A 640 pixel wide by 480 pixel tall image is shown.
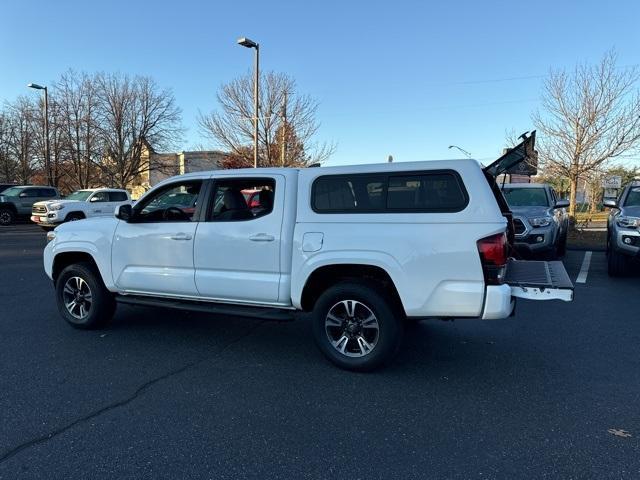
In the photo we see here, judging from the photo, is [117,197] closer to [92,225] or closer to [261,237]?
[92,225]

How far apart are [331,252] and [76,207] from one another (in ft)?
57.1

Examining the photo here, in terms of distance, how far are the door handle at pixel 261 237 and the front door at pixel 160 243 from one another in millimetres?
724

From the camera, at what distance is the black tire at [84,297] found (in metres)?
5.56

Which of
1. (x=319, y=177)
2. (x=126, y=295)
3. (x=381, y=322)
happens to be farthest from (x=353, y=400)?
(x=126, y=295)

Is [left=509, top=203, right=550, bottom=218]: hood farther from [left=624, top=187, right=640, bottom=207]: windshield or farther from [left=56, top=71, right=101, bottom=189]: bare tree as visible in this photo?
[left=56, top=71, right=101, bottom=189]: bare tree

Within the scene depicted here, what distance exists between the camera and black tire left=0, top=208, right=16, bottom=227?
21.6 meters

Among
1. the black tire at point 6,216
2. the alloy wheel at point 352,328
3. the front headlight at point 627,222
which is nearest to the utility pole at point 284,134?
the black tire at point 6,216

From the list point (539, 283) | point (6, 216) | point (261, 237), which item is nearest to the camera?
point (539, 283)

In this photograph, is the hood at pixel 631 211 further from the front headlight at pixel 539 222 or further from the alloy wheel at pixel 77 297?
the alloy wheel at pixel 77 297

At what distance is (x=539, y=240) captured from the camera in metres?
9.91

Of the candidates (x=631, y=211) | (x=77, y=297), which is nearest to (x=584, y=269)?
(x=631, y=211)

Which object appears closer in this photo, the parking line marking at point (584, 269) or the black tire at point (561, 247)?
the parking line marking at point (584, 269)

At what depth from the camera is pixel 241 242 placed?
4.67m

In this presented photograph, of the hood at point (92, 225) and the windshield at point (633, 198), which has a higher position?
the windshield at point (633, 198)
